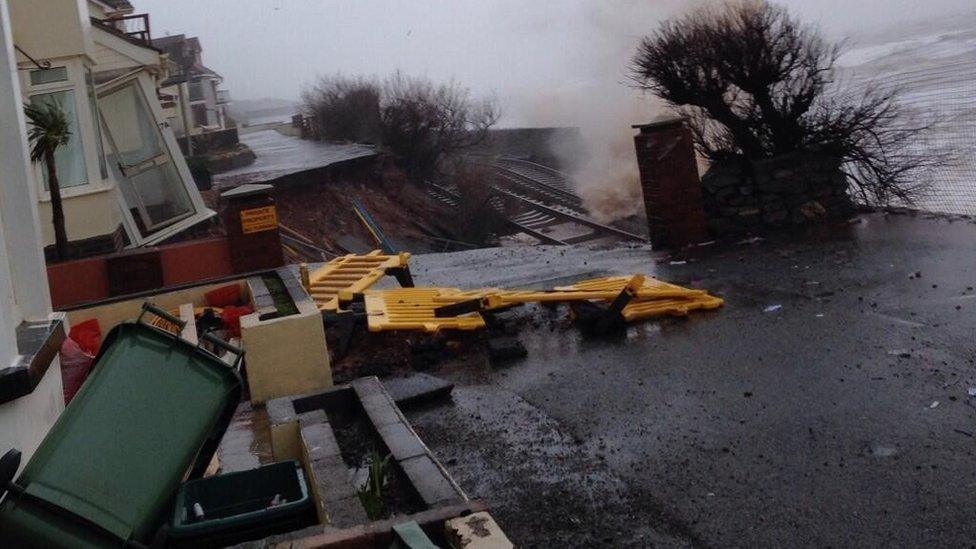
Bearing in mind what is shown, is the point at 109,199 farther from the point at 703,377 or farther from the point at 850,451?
the point at 850,451

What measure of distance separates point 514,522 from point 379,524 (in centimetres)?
128

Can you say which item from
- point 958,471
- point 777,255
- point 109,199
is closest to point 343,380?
point 958,471

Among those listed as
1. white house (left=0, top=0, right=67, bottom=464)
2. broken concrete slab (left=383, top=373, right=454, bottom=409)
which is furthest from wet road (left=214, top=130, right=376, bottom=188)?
white house (left=0, top=0, right=67, bottom=464)

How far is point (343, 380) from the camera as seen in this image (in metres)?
7.66

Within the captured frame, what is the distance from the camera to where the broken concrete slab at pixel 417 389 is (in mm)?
6996

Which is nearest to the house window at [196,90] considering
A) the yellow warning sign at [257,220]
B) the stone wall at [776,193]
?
the stone wall at [776,193]

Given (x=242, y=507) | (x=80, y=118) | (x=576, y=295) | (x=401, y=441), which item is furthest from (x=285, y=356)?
(x=80, y=118)

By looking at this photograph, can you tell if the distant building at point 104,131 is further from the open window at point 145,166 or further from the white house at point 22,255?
the white house at point 22,255

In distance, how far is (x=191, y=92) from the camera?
61.2 meters

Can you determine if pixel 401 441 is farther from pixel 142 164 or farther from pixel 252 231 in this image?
pixel 142 164

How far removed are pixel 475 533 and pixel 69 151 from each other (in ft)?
37.8

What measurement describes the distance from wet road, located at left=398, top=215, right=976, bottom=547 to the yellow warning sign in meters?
2.94

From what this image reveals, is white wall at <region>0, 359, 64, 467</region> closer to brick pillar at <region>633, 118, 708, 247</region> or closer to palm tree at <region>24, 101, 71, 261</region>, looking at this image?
palm tree at <region>24, 101, 71, 261</region>

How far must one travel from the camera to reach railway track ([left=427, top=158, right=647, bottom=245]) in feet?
67.5
